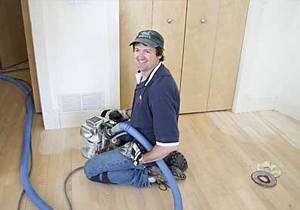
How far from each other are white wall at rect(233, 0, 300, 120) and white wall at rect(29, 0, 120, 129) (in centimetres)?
115

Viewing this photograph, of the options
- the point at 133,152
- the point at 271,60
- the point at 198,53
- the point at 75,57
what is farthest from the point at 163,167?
the point at 271,60

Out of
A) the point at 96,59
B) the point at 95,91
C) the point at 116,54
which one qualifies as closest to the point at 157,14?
the point at 116,54

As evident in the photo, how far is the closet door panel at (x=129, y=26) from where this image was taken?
2.28 meters

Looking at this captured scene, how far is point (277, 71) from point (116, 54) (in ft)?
4.93

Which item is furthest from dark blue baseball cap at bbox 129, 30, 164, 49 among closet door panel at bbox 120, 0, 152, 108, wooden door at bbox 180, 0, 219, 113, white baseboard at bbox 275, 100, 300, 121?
white baseboard at bbox 275, 100, 300, 121

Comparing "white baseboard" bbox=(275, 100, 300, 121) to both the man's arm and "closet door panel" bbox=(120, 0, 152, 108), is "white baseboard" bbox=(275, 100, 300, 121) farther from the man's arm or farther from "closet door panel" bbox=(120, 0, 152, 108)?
the man's arm

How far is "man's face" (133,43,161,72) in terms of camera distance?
4.99ft

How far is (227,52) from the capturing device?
2.60 m

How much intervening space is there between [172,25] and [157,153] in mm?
1236

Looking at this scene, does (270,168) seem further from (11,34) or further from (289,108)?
(11,34)

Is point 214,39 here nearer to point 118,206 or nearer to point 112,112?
point 112,112

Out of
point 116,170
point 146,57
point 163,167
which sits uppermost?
point 146,57

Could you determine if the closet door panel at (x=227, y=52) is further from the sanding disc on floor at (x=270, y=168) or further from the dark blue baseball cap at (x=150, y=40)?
the dark blue baseball cap at (x=150, y=40)

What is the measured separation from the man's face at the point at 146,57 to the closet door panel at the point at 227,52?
1.15 meters
